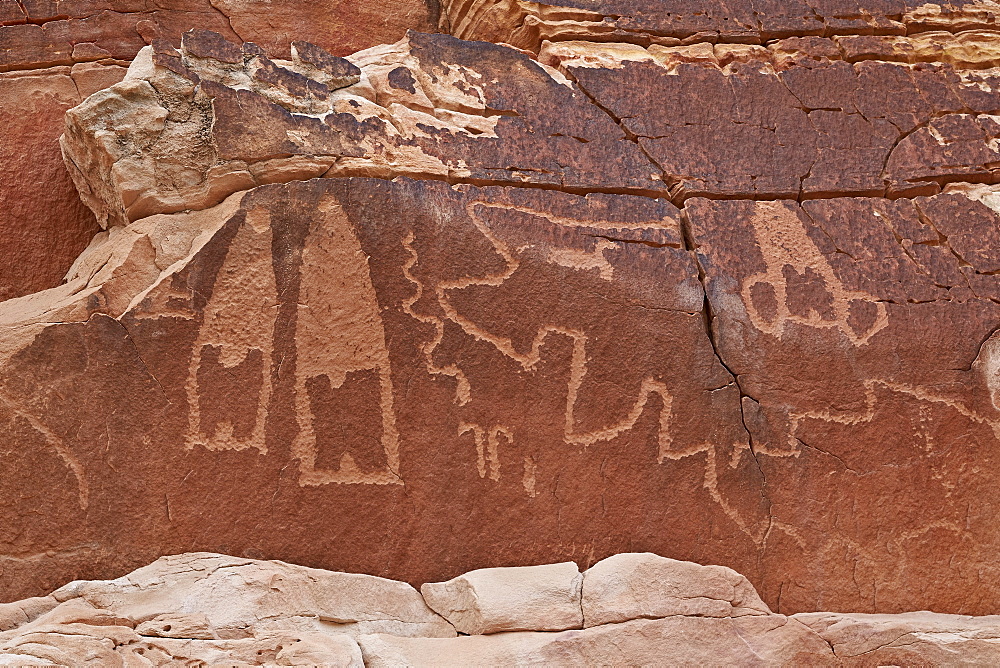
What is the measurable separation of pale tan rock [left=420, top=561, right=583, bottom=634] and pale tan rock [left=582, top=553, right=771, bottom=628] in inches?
2.1

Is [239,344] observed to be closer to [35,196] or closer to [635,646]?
[35,196]

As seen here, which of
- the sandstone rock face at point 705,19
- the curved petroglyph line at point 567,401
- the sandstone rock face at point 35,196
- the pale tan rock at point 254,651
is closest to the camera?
the pale tan rock at point 254,651

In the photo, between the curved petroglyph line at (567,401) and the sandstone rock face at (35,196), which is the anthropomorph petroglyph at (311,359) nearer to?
the curved petroglyph line at (567,401)

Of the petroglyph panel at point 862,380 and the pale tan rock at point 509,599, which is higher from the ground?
the petroglyph panel at point 862,380

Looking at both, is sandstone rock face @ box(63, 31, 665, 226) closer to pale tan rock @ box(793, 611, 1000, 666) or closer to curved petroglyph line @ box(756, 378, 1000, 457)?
curved petroglyph line @ box(756, 378, 1000, 457)

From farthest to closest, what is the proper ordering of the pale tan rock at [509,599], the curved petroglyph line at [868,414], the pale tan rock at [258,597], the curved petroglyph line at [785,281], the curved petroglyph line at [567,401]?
the curved petroglyph line at [785,281], the curved petroglyph line at [868,414], the curved petroglyph line at [567,401], the pale tan rock at [509,599], the pale tan rock at [258,597]

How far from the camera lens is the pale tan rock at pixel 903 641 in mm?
2608

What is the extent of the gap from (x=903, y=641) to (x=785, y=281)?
1.10 m

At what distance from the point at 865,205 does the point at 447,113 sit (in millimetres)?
1413

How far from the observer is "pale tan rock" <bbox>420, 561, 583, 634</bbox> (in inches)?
99.3

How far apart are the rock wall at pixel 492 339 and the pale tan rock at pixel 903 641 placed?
5.3 inches

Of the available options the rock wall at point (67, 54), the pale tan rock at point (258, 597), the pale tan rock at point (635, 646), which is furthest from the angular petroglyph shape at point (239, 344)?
the rock wall at point (67, 54)

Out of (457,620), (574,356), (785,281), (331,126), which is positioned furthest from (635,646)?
(331,126)

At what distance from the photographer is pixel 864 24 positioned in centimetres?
367
